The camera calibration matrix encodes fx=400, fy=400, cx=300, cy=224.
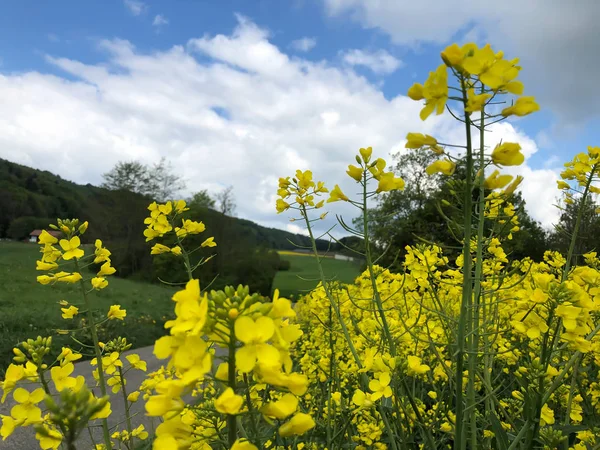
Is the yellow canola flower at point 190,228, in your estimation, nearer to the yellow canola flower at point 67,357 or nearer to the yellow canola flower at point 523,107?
the yellow canola flower at point 67,357

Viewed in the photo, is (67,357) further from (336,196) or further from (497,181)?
(497,181)

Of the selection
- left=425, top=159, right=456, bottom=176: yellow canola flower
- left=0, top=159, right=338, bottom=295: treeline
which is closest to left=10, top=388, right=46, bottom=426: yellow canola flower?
left=425, top=159, right=456, bottom=176: yellow canola flower

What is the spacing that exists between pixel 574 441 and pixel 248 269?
22794mm

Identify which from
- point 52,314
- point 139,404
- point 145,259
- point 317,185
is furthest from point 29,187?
point 317,185

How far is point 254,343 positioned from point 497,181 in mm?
991

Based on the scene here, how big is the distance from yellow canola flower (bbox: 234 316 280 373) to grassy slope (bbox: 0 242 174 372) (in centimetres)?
→ 685

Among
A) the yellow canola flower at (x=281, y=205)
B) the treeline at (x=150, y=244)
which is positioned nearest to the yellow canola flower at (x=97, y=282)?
the yellow canola flower at (x=281, y=205)

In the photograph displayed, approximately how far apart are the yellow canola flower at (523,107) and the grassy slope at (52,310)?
719cm

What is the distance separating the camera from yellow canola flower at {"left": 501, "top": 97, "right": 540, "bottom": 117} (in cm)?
139

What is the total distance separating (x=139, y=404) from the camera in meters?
7.12

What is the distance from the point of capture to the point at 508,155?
54.9 inches

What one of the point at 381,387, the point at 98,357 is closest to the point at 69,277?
the point at 98,357

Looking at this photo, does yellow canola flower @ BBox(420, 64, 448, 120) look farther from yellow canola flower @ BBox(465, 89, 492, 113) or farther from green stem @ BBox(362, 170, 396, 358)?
green stem @ BBox(362, 170, 396, 358)

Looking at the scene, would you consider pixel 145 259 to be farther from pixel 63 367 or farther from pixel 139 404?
pixel 63 367
